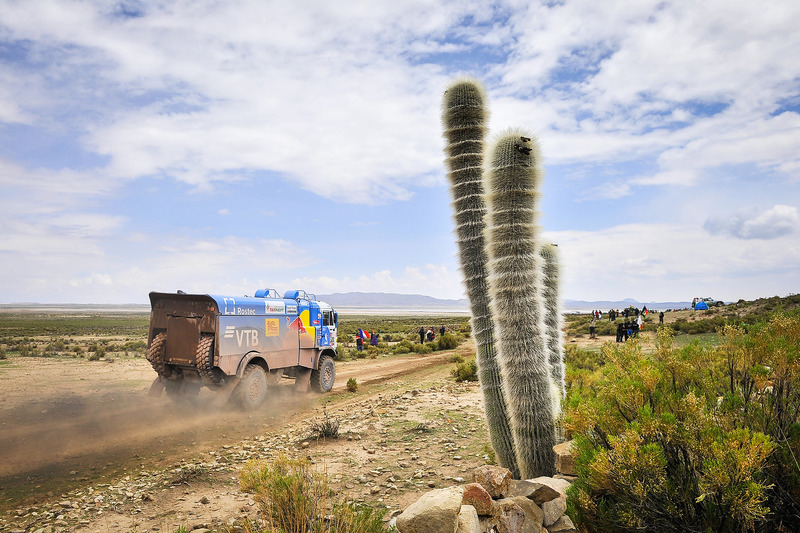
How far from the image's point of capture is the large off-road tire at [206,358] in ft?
40.1

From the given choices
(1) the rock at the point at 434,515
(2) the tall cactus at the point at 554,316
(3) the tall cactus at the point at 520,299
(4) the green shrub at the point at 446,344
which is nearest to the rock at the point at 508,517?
(1) the rock at the point at 434,515

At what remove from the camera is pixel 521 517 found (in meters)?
4.78

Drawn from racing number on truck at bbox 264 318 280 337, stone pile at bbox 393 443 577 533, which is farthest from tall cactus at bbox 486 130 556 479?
racing number on truck at bbox 264 318 280 337

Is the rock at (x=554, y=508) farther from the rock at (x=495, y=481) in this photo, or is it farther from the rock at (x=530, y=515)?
the rock at (x=495, y=481)

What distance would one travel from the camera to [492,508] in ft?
15.8

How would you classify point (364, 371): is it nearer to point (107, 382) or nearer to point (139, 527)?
point (107, 382)

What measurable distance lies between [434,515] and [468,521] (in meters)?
0.33

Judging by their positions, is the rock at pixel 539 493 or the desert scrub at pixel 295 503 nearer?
the desert scrub at pixel 295 503

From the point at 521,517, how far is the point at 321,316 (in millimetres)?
12956

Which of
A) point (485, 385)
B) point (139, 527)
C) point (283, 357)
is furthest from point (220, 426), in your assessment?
point (485, 385)

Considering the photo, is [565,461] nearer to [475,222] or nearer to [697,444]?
[697,444]

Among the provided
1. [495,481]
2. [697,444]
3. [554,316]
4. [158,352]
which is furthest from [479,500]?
[158,352]

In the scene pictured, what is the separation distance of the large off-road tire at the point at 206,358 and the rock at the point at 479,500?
30.2ft

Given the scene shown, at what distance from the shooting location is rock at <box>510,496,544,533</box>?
477cm
